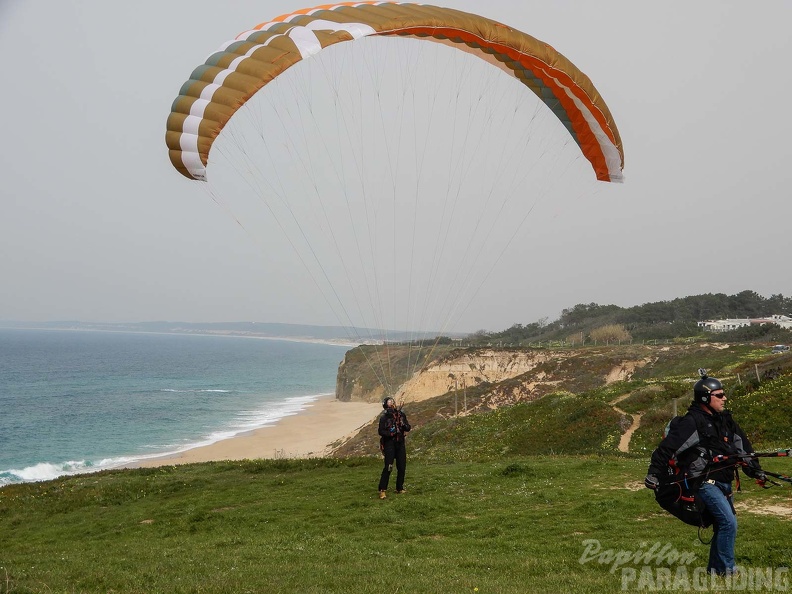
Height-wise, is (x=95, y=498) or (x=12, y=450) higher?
→ (x=95, y=498)

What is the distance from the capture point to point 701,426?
20.9 ft

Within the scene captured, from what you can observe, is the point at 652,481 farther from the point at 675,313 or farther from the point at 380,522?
the point at 675,313

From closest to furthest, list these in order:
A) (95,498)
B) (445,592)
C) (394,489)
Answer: (445,592)
(394,489)
(95,498)

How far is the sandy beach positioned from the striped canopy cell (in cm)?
2075

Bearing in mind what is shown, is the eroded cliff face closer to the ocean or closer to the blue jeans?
the ocean

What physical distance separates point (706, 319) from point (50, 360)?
473 feet

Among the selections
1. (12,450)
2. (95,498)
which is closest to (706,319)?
(12,450)

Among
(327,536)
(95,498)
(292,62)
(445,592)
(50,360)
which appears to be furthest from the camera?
(50,360)

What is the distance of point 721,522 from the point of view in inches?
245

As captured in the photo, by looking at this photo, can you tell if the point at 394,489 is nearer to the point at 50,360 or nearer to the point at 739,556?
the point at 739,556

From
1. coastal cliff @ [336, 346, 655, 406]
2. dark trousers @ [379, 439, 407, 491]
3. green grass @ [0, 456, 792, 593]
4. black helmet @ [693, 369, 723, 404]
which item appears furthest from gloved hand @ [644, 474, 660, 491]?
coastal cliff @ [336, 346, 655, 406]

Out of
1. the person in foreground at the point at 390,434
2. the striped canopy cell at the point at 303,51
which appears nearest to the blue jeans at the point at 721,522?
the person in foreground at the point at 390,434

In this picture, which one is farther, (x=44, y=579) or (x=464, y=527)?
(x=464, y=527)

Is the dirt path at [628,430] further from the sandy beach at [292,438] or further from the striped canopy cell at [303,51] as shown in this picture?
the sandy beach at [292,438]
